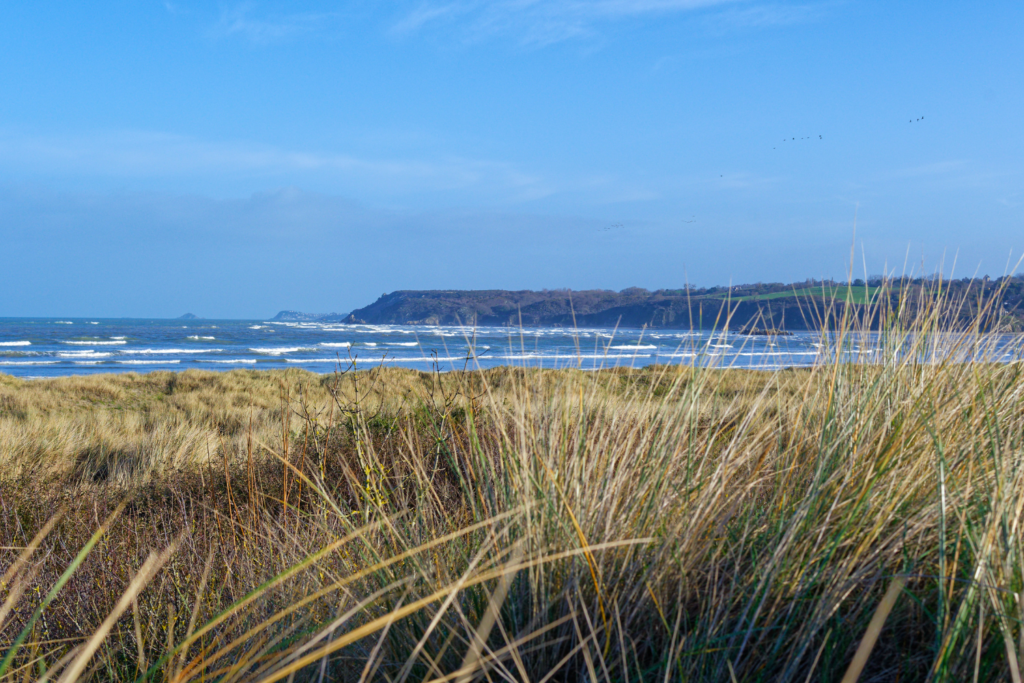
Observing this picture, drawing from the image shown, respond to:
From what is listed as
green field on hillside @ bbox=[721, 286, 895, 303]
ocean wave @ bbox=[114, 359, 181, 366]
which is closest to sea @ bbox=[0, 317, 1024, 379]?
ocean wave @ bbox=[114, 359, 181, 366]

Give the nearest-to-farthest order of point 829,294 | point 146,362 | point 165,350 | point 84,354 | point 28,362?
point 829,294, point 28,362, point 146,362, point 84,354, point 165,350

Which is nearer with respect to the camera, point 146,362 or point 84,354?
point 146,362

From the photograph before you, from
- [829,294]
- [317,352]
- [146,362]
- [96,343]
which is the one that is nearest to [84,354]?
[146,362]

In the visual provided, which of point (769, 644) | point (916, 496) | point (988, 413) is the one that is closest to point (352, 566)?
point (769, 644)

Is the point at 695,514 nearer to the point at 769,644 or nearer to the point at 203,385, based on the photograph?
the point at 769,644

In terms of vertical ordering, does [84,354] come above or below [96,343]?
below

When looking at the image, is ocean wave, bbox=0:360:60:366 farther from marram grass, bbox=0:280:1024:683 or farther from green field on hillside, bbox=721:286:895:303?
green field on hillside, bbox=721:286:895:303

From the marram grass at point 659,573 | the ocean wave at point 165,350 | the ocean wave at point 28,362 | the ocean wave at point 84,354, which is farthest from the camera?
the ocean wave at point 165,350

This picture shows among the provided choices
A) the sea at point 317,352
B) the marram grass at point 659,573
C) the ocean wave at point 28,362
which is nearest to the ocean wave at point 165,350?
the sea at point 317,352

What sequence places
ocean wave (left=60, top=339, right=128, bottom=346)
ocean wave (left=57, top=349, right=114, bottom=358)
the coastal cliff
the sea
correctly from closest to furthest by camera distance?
1. the coastal cliff
2. the sea
3. ocean wave (left=57, top=349, right=114, bottom=358)
4. ocean wave (left=60, top=339, right=128, bottom=346)

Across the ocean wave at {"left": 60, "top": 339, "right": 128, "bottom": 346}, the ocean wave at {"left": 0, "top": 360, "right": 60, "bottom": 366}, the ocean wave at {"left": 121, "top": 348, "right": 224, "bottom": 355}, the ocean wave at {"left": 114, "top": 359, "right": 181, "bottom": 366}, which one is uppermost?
the ocean wave at {"left": 60, "top": 339, "right": 128, "bottom": 346}

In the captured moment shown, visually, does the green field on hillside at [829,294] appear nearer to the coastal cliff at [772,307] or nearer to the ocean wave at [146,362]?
the coastal cliff at [772,307]

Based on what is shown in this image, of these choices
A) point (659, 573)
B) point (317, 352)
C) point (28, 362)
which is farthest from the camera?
point (317, 352)

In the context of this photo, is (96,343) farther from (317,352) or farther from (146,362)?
(317,352)
